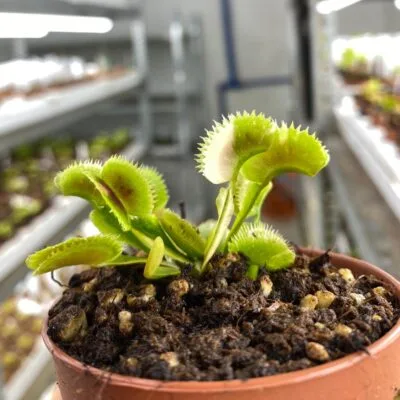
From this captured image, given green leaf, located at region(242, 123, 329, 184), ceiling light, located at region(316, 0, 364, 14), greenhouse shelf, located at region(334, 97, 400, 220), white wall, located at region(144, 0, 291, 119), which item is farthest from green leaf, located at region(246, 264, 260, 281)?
white wall, located at region(144, 0, 291, 119)

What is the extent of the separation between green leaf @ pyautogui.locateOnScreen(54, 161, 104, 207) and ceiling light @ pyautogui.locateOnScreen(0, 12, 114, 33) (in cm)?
150

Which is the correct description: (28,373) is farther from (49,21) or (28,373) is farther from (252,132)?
(252,132)

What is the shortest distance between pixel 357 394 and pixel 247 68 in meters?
4.94

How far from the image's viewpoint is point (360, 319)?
549 mm

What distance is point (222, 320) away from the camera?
57 cm

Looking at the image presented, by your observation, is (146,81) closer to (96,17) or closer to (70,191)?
(96,17)

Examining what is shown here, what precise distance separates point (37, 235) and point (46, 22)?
962 millimetres

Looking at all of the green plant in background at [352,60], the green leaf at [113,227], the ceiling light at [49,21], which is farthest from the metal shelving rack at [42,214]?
the green plant in background at [352,60]

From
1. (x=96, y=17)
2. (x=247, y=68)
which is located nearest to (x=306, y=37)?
(x=96, y=17)

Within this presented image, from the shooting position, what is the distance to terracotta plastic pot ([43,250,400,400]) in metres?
0.47

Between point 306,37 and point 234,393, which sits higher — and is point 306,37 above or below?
above

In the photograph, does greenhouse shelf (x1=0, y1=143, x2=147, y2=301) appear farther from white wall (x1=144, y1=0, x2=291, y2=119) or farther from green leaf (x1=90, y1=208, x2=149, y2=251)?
white wall (x1=144, y1=0, x2=291, y2=119)

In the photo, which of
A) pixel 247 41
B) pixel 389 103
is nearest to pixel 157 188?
pixel 389 103

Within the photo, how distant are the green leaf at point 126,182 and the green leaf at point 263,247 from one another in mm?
107
